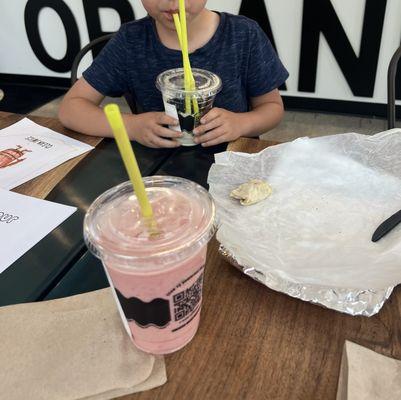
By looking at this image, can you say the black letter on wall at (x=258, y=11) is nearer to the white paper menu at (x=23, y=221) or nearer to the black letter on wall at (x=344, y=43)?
the black letter on wall at (x=344, y=43)

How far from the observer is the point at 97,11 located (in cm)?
252

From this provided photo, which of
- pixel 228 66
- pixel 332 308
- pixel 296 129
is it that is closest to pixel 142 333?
pixel 332 308

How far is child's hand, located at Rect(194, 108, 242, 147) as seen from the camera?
2.82ft

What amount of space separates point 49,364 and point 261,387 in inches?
9.1

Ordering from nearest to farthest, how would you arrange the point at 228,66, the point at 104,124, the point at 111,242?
the point at 111,242 < the point at 104,124 < the point at 228,66

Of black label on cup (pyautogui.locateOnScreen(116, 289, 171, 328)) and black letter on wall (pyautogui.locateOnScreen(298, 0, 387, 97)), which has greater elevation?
black label on cup (pyautogui.locateOnScreen(116, 289, 171, 328))

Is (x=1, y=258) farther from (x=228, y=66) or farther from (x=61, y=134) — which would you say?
(x=228, y=66)

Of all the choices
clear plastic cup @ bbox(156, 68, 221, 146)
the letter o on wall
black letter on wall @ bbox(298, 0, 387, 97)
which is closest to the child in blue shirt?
A: clear plastic cup @ bbox(156, 68, 221, 146)

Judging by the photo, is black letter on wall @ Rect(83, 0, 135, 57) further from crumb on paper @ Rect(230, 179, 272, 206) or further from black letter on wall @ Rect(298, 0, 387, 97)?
crumb on paper @ Rect(230, 179, 272, 206)

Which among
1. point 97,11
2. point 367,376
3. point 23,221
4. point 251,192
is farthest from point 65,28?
point 367,376

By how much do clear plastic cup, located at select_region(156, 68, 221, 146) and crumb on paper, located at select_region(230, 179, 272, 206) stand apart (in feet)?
0.72

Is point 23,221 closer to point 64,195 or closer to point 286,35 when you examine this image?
point 64,195

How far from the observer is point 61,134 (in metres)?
0.97

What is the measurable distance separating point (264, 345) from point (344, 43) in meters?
2.16
